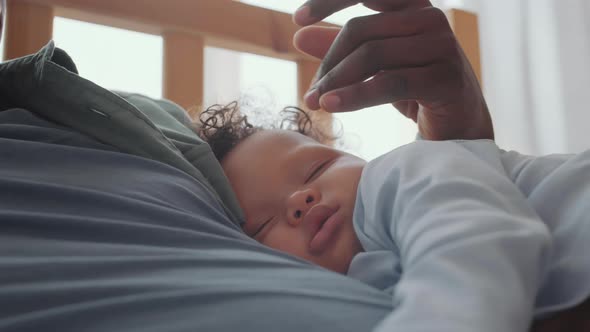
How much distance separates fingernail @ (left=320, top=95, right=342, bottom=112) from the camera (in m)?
0.59

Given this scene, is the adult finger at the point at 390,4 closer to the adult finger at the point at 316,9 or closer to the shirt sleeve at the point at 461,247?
the adult finger at the point at 316,9

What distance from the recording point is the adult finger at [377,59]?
0.61 meters

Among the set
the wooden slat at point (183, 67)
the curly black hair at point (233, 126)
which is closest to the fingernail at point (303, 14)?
the curly black hair at point (233, 126)

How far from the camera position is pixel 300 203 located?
67 cm

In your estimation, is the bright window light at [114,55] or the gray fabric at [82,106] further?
the bright window light at [114,55]

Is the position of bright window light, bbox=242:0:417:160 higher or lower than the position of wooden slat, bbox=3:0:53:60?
lower

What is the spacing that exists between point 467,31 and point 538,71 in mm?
397

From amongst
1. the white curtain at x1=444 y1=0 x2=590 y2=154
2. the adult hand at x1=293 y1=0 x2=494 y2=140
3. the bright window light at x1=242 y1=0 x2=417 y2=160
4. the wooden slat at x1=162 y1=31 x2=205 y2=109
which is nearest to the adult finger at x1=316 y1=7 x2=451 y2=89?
the adult hand at x1=293 y1=0 x2=494 y2=140

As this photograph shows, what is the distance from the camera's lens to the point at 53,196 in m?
0.48

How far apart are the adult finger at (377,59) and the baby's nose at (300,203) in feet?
0.39

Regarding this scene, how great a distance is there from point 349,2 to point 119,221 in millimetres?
356

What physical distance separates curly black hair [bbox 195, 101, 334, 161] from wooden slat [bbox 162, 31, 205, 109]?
0.13 m

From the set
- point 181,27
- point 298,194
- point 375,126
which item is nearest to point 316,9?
point 298,194

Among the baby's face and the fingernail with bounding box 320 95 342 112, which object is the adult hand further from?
the baby's face
